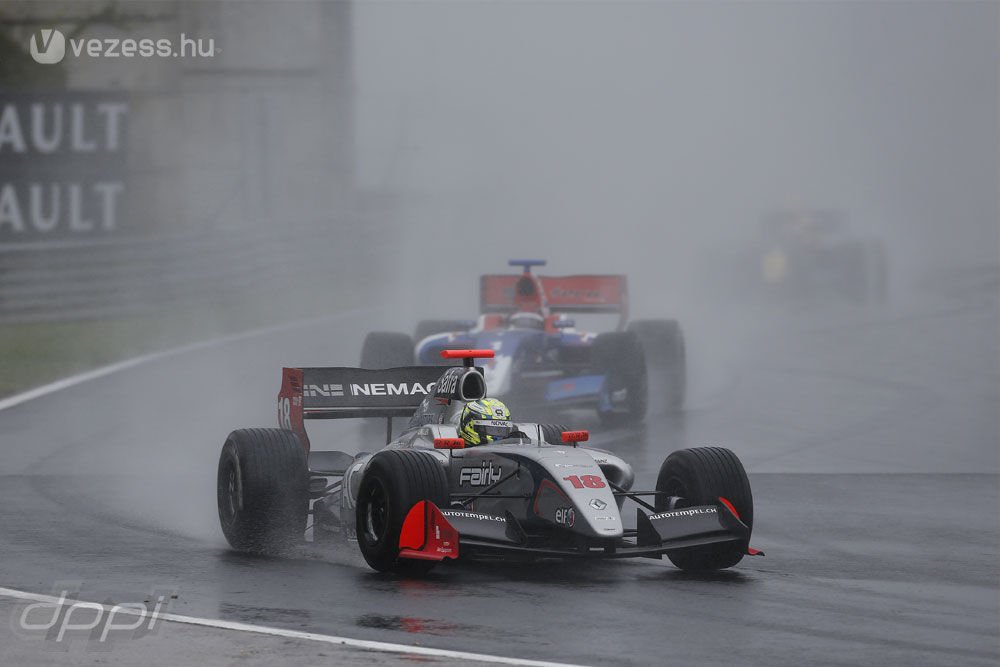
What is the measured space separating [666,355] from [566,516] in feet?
35.2

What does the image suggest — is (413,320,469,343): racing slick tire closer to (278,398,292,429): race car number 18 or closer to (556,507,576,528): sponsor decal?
(278,398,292,429): race car number 18

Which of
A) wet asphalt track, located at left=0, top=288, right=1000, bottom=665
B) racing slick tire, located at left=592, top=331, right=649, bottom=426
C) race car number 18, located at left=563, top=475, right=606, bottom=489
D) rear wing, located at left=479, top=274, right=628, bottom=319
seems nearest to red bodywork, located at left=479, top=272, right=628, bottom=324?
rear wing, located at left=479, top=274, right=628, bottom=319

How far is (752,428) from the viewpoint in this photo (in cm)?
1905

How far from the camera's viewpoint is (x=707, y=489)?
10.6 m

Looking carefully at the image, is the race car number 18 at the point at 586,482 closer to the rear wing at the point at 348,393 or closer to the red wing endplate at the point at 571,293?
the rear wing at the point at 348,393

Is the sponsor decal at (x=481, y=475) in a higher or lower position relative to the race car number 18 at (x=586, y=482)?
lower

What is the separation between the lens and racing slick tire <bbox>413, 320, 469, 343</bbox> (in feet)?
67.2

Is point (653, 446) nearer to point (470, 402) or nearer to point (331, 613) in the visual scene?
point (470, 402)

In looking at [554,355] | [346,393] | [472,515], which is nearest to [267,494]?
[346,393]

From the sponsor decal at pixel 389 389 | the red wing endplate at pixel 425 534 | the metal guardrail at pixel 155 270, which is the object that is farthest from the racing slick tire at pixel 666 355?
the metal guardrail at pixel 155 270

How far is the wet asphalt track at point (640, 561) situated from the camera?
820 centimetres

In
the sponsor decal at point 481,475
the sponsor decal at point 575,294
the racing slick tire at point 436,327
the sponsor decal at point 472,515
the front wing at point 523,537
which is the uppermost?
the sponsor decal at point 575,294

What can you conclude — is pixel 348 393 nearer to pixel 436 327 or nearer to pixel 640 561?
pixel 640 561

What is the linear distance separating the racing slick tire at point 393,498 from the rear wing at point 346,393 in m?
2.06
